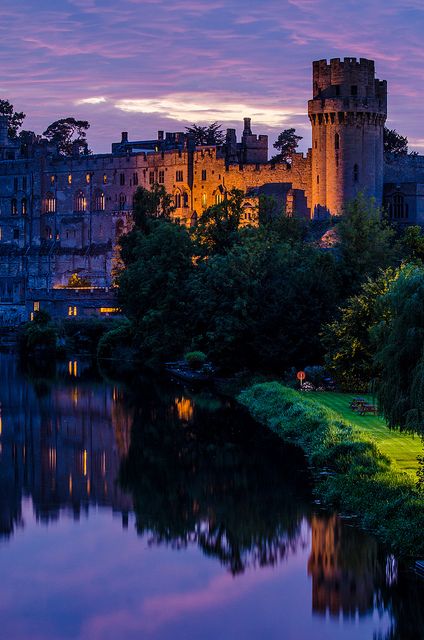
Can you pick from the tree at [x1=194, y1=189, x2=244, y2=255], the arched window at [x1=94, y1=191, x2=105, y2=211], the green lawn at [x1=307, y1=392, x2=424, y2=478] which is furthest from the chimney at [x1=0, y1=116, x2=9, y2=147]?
the green lawn at [x1=307, y1=392, x2=424, y2=478]

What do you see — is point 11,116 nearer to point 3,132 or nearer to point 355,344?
point 3,132

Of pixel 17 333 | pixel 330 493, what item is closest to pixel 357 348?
pixel 330 493

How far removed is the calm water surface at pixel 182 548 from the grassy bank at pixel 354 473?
1.55 ft

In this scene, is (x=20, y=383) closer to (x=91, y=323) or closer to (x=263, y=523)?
(x=91, y=323)

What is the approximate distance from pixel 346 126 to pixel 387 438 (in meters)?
51.1

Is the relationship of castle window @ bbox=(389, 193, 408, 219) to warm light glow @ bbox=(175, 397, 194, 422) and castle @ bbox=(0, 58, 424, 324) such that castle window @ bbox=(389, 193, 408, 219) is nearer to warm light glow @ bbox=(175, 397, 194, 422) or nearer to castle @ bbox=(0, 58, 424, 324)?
castle @ bbox=(0, 58, 424, 324)

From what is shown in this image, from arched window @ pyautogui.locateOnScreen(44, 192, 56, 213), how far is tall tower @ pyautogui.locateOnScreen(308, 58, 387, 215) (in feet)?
117

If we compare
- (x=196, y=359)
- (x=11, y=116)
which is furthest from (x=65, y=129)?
(x=196, y=359)

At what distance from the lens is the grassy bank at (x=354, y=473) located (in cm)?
2316

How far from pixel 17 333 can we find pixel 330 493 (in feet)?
198

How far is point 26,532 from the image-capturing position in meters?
25.8

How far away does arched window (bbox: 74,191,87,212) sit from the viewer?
356 feet

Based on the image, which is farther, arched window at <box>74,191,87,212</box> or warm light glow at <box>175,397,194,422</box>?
arched window at <box>74,191,87,212</box>

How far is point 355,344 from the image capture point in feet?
141
